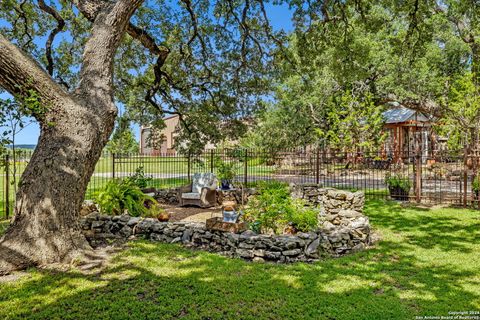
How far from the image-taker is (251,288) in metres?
3.88

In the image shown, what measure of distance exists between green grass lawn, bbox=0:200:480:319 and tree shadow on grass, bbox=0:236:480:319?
1 cm

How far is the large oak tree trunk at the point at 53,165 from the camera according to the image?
14.9 feet

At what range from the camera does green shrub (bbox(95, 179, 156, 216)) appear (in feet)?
22.7

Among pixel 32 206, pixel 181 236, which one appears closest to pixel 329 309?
pixel 181 236

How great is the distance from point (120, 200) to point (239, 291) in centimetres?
432

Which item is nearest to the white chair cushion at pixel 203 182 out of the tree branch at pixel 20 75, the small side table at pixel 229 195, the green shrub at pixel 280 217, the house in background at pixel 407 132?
the small side table at pixel 229 195

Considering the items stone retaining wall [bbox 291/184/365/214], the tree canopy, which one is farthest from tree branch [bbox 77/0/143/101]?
stone retaining wall [bbox 291/184/365/214]

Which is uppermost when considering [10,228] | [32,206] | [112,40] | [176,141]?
[112,40]

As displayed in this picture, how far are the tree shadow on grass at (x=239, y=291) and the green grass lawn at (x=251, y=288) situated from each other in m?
0.01

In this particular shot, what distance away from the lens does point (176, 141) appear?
12500 millimetres

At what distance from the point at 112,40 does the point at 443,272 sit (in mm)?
6403

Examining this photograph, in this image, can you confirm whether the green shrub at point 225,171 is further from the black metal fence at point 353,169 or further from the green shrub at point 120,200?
the green shrub at point 120,200

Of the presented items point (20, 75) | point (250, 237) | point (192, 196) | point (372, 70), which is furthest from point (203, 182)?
point (372, 70)

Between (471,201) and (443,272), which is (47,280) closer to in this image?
(443,272)
